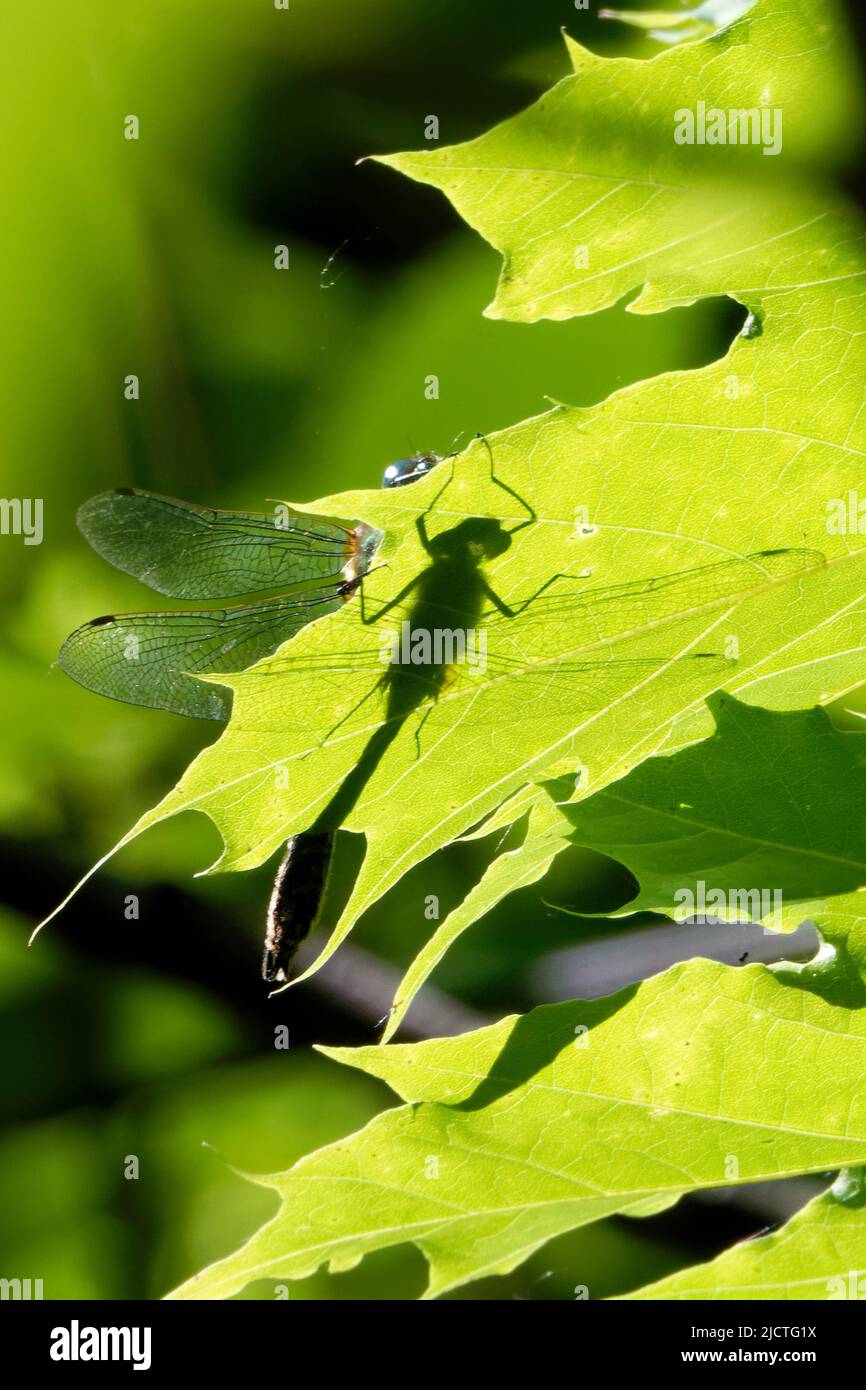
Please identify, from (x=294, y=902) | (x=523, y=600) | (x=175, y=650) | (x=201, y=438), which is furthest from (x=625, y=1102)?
(x=201, y=438)

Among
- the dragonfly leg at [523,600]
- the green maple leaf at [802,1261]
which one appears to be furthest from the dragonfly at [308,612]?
the green maple leaf at [802,1261]

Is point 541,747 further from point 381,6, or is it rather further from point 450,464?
point 381,6

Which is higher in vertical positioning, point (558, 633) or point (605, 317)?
point (605, 317)

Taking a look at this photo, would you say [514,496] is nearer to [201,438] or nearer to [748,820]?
[748,820]

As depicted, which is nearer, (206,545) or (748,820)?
(748,820)

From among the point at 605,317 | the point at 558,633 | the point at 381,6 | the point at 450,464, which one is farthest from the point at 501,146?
the point at 381,6

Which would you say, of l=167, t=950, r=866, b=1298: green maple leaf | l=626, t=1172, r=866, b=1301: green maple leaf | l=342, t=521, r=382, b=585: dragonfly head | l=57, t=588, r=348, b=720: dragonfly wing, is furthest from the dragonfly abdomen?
l=626, t=1172, r=866, b=1301: green maple leaf
